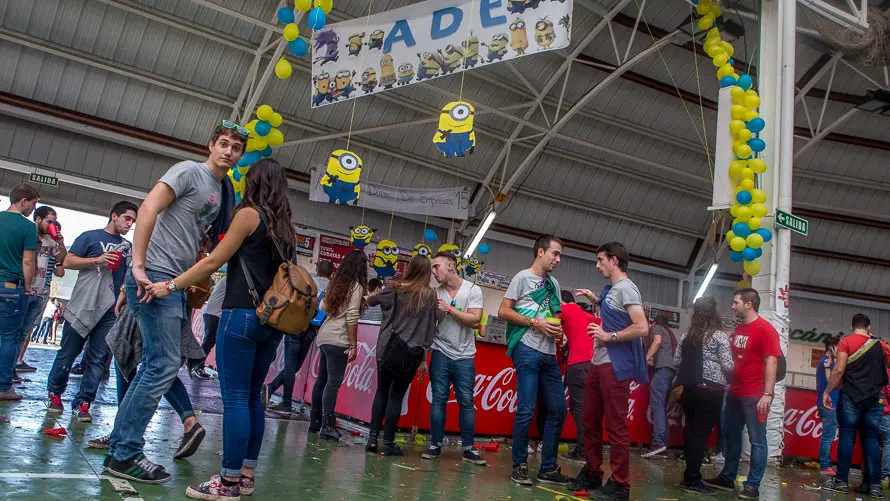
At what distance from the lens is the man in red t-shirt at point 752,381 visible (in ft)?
16.6

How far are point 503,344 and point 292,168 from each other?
41.4ft

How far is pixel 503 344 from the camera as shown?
7.04m

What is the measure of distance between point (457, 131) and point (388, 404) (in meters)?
4.10

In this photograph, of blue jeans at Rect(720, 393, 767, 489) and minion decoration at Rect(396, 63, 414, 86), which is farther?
minion decoration at Rect(396, 63, 414, 86)

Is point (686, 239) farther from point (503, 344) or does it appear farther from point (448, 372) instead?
point (448, 372)

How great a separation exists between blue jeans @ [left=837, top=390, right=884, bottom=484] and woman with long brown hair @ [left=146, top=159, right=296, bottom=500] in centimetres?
543

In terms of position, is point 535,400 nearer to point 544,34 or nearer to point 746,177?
point 544,34

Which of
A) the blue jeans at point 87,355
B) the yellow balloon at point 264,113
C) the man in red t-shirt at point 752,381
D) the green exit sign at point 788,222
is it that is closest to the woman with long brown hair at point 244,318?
the blue jeans at point 87,355

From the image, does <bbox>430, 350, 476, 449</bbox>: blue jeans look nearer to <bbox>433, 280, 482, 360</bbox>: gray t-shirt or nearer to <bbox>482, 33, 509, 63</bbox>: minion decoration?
<bbox>433, 280, 482, 360</bbox>: gray t-shirt

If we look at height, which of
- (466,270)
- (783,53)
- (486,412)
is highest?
(783,53)

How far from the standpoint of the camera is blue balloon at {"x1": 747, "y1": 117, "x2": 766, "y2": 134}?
327 inches

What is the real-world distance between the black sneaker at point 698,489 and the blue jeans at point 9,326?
5.18 meters

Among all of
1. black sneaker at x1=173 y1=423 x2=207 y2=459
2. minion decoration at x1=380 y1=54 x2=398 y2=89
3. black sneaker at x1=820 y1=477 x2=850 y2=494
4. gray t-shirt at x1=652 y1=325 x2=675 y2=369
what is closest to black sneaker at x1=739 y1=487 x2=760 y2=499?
black sneaker at x1=820 y1=477 x2=850 y2=494

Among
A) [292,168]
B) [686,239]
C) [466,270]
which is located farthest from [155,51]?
[686,239]
